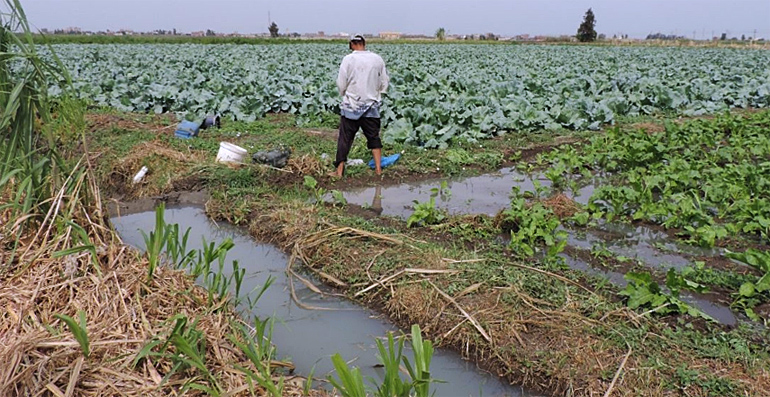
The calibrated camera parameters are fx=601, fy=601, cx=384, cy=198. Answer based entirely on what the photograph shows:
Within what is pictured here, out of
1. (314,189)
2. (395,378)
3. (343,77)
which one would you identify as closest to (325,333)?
(395,378)

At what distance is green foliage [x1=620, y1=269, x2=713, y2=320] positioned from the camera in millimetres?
3684

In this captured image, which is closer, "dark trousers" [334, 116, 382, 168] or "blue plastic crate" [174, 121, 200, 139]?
"dark trousers" [334, 116, 382, 168]

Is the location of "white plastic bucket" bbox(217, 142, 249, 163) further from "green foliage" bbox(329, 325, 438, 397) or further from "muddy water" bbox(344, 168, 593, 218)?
"green foliage" bbox(329, 325, 438, 397)

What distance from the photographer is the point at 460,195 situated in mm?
6668

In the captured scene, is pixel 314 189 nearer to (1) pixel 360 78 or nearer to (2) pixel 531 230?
(1) pixel 360 78

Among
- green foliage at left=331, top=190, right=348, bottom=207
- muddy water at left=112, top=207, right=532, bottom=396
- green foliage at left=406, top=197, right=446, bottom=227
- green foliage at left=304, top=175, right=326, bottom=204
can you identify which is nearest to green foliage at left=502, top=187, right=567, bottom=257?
green foliage at left=406, top=197, right=446, bottom=227

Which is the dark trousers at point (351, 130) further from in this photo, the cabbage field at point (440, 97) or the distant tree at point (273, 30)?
the distant tree at point (273, 30)

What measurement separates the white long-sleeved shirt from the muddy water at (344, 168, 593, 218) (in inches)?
36.8

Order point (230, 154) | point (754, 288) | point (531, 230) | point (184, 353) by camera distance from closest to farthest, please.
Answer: point (184, 353) < point (754, 288) < point (531, 230) < point (230, 154)

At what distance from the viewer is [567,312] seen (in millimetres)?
3695

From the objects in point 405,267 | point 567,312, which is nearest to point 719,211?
point 567,312

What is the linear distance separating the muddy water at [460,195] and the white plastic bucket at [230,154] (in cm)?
153

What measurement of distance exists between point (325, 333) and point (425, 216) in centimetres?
189

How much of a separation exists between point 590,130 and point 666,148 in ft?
8.06
